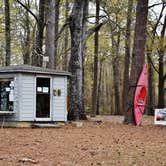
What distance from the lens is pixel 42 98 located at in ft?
56.3

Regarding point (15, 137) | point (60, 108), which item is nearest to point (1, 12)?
point (60, 108)

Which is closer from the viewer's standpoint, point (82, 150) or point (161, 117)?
point (82, 150)

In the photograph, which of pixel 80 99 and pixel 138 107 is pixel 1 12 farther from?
pixel 138 107

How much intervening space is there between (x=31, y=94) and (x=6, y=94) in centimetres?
95

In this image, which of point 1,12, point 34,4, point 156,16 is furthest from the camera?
point 34,4

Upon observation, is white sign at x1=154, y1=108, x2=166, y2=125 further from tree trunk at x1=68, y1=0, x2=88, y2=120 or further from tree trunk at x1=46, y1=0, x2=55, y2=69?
tree trunk at x1=46, y1=0, x2=55, y2=69

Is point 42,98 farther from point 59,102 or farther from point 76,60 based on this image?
point 76,60

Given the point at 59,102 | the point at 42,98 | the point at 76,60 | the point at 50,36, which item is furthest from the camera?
the point at 50,36

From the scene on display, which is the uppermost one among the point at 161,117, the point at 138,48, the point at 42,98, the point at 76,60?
the point at 138,48

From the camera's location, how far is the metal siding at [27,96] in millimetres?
16391

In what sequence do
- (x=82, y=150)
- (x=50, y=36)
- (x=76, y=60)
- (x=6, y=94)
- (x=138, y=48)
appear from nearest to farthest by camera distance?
A: (x=82, y=150)
(x=6, y=94)
(x=138, y=48)
(x=76, y=60)
(x=50, y=36)

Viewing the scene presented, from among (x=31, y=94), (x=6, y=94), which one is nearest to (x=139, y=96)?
(x=31, y=94)

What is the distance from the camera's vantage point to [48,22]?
21188 millimetres

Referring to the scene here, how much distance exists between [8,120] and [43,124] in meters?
1.28
